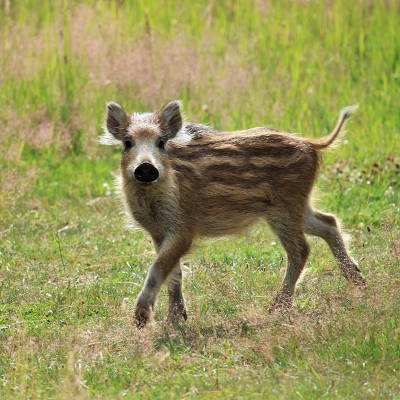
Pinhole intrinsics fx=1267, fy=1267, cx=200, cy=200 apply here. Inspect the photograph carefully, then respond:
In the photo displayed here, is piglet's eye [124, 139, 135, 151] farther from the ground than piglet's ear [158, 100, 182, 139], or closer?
closer

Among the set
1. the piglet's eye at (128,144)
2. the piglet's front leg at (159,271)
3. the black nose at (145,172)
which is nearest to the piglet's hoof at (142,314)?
the piglet's front leg at (159,271)

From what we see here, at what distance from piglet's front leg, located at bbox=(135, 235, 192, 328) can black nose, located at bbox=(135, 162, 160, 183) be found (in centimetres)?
48

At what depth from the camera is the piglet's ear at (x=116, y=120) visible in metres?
8.17

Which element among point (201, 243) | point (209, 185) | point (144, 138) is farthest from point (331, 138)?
point (144, 138)

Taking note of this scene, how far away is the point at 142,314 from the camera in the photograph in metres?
7.55

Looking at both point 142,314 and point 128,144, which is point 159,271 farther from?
point 128,144

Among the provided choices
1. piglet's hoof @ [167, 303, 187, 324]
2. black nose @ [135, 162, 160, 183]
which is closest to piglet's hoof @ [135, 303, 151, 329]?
piglet's hoof @ [167, 303, 187, 324]

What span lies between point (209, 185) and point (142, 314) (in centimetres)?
103

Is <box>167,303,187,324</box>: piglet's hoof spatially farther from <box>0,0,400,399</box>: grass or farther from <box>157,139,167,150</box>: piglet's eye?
<box>157,139,167,150</box>: piglet's eye

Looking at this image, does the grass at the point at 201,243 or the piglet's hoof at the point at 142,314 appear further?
the piglet's hoof at the point at 142,314

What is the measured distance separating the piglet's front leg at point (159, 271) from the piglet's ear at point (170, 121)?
692mm

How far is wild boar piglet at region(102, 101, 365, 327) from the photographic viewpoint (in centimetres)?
794

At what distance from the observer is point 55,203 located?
11.5 metres

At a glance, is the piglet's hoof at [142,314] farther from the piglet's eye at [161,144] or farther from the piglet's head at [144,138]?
the piglet's eye at [161,144]
